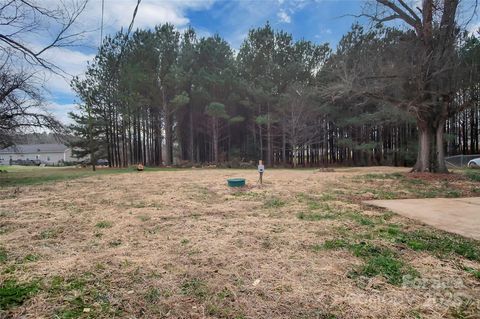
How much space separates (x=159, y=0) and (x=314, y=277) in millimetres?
4104

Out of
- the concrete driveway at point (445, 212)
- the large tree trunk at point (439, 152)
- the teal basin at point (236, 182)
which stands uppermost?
the large tree trunk at point (439, 152)

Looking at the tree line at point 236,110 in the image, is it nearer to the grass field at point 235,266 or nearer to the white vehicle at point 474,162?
the white vehicle at point 474,162

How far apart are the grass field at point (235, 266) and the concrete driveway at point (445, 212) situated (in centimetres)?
31

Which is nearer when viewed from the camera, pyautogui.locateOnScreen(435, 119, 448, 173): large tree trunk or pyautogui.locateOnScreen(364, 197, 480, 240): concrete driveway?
pyautogui.locateOnScreen(364, 197, 480, 240): concrete driveway

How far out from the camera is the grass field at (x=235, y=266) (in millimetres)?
1900

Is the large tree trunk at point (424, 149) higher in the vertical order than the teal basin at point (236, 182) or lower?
higher

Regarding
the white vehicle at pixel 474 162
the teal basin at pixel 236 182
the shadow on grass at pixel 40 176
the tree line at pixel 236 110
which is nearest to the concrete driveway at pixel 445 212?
the teal basin at pixel 236 182

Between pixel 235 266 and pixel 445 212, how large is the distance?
404cm

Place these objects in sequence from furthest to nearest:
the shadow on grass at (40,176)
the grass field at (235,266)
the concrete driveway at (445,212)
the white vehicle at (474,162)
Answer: the white vehicle at (474,162) < the shadow on grass at (40,176) < the concrete driveway at (445,212) < the grass field at (235,266)

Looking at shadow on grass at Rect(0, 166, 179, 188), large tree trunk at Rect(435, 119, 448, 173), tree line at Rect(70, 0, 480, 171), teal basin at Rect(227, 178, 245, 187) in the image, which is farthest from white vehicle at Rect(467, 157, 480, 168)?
shadow on grass at Rect(0, 166, 179, 188)

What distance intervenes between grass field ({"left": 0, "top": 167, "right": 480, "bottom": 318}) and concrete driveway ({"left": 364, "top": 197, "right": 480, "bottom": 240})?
1.01ft

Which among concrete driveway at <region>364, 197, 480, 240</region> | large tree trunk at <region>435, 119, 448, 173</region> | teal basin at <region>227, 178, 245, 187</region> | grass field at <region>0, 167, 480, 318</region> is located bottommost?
concrete driveway at <region>364, 197, 480, 240</region>

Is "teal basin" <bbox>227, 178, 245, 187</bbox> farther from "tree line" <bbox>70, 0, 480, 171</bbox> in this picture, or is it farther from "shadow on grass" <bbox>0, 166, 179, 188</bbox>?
"tree line" <bbox>70, 0, 480, 171</bbox>

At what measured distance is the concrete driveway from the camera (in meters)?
3.68
